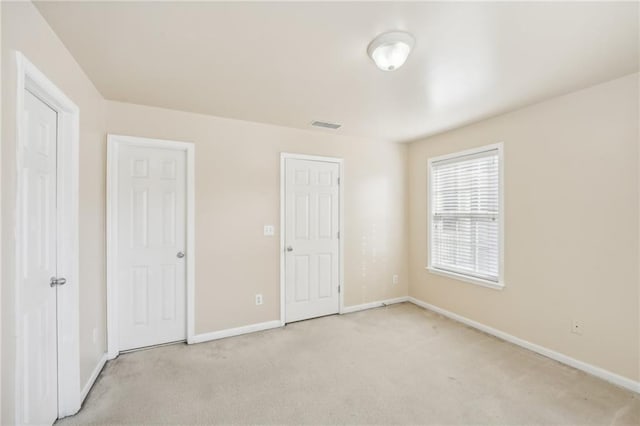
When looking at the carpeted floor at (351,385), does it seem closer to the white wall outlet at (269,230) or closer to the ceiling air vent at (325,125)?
the white wall outlet at (269,230)

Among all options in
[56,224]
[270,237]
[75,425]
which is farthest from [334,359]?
[56,224]

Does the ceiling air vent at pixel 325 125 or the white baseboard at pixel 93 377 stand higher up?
the ceiling air vent at pixel 325 125

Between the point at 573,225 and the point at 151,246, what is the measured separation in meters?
3.94

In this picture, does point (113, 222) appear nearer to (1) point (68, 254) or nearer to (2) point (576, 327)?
(1) point (68, 254)

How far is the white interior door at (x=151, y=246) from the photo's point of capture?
2863mm

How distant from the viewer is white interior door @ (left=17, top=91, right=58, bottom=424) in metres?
1.53

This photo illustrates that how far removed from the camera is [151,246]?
297 centimetres

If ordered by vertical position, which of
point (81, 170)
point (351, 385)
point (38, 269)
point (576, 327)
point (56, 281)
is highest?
point (81, 170)

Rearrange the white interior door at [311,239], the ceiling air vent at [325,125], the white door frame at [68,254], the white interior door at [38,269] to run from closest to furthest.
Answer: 1. the white interior door at [38,269]
2. the white door frame at [68,254]
3. the ceiling air vent at [325,125]
4. the white interior door at [311,239]

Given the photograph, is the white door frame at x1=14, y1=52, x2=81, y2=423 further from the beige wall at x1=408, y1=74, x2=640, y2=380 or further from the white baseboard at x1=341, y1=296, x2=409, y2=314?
the beige wall at x1=408, y1=74, x2=640, y2=380

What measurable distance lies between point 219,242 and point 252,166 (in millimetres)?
930

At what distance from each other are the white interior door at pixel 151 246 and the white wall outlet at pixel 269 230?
0.87 meters

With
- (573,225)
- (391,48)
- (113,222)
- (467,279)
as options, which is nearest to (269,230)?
(113,222)

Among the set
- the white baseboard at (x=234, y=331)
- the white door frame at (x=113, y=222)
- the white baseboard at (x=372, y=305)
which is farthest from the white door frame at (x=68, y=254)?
the white baseboard at (x=372, y=305)
